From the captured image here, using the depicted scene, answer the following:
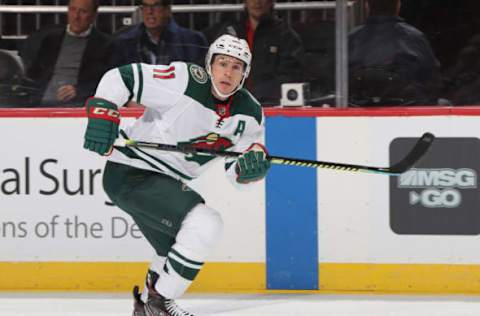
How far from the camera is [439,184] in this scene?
15.9 feet

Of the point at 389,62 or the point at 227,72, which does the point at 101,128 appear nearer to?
the point at 227,72

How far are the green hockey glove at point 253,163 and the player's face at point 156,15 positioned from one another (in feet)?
4.46

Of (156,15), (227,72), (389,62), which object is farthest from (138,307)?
(389,62)

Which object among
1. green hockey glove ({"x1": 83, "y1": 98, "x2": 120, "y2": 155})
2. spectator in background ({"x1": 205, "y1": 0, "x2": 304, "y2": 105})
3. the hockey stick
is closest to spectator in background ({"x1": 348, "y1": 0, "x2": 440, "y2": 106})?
spectator in background ({"x1": 205, "y1": 0, "x2": 304, "y2": 105})

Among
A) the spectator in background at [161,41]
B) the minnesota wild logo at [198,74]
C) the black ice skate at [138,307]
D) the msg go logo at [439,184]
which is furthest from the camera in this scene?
the spectator in background at [161,41]

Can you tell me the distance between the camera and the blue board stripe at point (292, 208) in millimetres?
4902

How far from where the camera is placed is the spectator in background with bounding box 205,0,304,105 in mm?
5062

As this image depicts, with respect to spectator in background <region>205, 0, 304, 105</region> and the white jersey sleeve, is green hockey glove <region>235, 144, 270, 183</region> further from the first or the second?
spectator in background <region>205, 0, 304, 105</region>

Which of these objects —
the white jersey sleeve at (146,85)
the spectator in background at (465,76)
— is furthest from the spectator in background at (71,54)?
the spectator in background at (465,76)

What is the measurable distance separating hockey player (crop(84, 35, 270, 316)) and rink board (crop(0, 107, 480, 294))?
0.81m

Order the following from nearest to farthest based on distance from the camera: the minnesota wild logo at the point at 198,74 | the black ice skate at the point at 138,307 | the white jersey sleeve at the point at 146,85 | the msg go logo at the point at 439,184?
the white jersey sleeve at the point at 146,85, the minnesota wild logo at the point at 198,74, the black ice skate at the point at 138,307, the msg go logo at the point at 439,184

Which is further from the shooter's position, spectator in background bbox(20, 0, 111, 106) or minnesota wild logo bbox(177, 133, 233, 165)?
spectator in background bbox(20, 0, 111, 106)

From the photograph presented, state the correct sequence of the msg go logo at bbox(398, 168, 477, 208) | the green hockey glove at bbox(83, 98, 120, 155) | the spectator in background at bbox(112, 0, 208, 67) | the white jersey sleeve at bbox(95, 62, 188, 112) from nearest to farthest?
the green hockey glove at bbox(83, 98, 120, 155), the white jersey sleeve at bbox(95, 62, 188, 112), the msg go logo at bbox(398, 168, 477, 208), the spectator in background at bbox(112, 0, 208, 67)

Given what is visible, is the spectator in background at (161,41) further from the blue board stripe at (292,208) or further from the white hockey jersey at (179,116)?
the white hockey jersey at (179,116)
